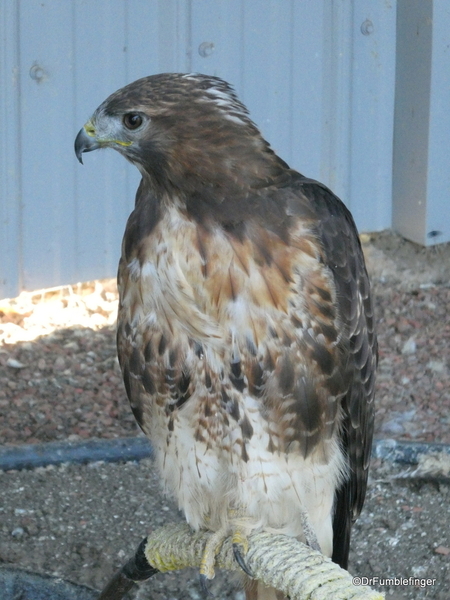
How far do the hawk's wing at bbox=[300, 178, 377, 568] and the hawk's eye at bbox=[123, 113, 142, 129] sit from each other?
56 centimetres

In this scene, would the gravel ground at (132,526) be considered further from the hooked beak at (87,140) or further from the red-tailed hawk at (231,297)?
the hooked beak at (87,140)

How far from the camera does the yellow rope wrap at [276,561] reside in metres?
2.49

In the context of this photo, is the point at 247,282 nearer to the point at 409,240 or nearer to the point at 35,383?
the point at 35,383

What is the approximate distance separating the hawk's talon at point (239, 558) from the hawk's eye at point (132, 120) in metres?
1.32

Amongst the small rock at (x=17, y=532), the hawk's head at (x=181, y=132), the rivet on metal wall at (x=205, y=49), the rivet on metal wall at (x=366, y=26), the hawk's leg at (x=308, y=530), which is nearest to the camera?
the hawk's head at (x=181, y=132)

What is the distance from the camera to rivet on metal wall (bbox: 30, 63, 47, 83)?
20.8 ft

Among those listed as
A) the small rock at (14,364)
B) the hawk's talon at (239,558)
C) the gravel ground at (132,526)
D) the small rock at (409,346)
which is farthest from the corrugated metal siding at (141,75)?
the hawk's talon at (239,558)

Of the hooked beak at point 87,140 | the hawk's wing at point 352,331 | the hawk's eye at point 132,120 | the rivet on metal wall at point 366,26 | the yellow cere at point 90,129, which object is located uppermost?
the rivet on metal wall at point 366,26

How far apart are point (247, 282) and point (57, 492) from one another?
6.70 ft

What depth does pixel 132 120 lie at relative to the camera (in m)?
2.82

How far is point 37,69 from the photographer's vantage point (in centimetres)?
636

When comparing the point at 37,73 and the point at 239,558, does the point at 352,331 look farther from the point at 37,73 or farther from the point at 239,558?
the point at 37,73

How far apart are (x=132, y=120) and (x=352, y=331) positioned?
0.93 m

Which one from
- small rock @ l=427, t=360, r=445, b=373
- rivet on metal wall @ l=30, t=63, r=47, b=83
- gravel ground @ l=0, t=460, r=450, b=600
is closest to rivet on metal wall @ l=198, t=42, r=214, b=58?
rivet on metal wall @ l=30, t=63, r=47, b=83
